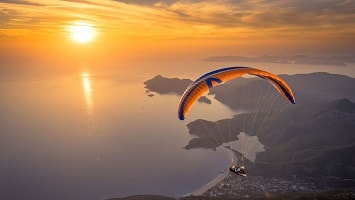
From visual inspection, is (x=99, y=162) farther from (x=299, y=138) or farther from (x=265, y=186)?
(x=299, y=138)

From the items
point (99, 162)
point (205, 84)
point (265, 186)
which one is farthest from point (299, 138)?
point (205, 84)

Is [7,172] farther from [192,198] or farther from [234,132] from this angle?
[234,132]

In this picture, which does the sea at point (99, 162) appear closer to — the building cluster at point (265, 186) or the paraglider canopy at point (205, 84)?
the building cluster at point (265, 186)

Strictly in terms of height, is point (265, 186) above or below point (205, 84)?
below

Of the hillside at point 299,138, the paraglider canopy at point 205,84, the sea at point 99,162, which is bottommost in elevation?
the sea at point 99,162

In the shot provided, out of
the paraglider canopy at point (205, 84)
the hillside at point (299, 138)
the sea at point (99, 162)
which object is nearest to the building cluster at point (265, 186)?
the hillside at point (299, 138)

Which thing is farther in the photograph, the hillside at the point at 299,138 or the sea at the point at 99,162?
the hillside at the point at 299,138

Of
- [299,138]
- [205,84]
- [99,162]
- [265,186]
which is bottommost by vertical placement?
[99,162]

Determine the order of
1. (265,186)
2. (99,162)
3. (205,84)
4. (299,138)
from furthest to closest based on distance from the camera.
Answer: (299,138), (99,162), (265,186), (205,84)

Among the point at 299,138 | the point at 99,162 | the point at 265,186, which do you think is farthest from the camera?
the point at 299,138

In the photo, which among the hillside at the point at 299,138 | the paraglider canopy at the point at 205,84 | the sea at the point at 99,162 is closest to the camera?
the paraglider canopy at the point at 205,84

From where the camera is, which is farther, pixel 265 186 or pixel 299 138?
pixel 299 138

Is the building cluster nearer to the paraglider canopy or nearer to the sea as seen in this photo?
the sea
